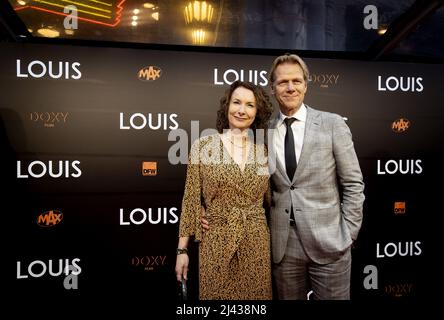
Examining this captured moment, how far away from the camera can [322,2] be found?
12.4 ft

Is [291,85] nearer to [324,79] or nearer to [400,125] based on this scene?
[324,79]

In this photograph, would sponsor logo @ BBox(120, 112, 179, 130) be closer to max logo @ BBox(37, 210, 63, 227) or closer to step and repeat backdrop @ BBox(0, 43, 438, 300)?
step and repeat backdrop @ BBox(0, 43, 438, 300)

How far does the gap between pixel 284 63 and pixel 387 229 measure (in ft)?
5.31

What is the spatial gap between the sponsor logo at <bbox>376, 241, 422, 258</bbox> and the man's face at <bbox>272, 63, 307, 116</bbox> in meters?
1.45

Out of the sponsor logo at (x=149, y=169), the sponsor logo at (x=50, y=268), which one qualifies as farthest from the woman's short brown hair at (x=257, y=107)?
the sponsor logo at (x=50, y=268)

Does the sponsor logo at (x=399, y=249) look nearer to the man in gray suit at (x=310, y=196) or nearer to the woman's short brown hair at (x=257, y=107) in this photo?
the man in gray suit at (x=310, y=196)

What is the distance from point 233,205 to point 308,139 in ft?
1.82

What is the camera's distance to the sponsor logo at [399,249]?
2514mm

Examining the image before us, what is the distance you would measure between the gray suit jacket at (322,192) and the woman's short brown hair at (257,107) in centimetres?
22

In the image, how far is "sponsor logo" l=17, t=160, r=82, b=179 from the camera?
2127mm

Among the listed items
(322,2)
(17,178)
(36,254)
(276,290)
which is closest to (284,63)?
(276,290)

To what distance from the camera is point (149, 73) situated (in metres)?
2.24

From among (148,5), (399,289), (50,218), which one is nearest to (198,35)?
(148,5)
